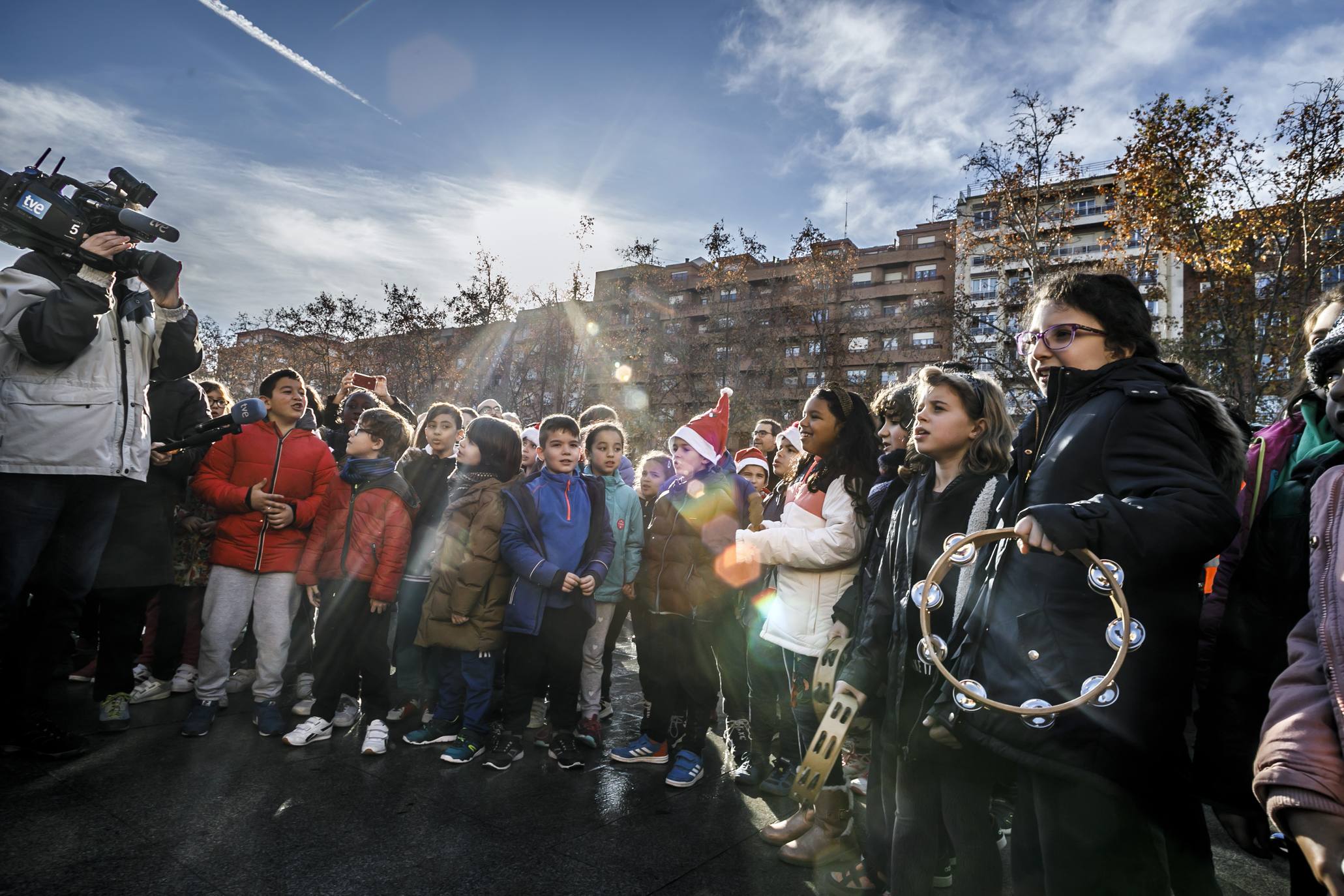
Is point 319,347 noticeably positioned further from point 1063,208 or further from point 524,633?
point 524,633

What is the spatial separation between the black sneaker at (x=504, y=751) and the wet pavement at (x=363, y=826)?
61 millimetres

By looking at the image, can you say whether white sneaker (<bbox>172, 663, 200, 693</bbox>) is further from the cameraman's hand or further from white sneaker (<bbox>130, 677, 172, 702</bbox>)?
the cameraman's hand

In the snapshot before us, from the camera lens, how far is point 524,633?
4.39 meters

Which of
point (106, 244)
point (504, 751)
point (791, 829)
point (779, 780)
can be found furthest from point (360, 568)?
point (791, 829)

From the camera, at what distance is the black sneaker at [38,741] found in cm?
363

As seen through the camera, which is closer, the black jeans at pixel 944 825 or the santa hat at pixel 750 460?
the black jeans at pixel 944 825

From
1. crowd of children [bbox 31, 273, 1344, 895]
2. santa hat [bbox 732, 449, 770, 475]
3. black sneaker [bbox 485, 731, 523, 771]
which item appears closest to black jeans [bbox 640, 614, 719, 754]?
crowd of children [bbox 31, 273, 1344, 895]

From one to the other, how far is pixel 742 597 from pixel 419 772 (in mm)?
2125

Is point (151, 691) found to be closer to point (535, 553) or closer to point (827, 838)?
point (535, 553)

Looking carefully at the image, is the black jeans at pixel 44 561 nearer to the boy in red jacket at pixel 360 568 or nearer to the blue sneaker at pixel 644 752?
the boy in red jacket at pixel 360 568

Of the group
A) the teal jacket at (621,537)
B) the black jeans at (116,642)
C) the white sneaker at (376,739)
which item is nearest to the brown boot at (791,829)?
the teal jacket at (621,537)

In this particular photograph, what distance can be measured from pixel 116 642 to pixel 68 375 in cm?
166

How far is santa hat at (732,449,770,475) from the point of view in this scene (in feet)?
20.5

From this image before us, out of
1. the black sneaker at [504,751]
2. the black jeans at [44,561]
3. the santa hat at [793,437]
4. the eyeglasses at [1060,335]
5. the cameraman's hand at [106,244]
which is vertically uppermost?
the cameraman's hand at [106,244]
